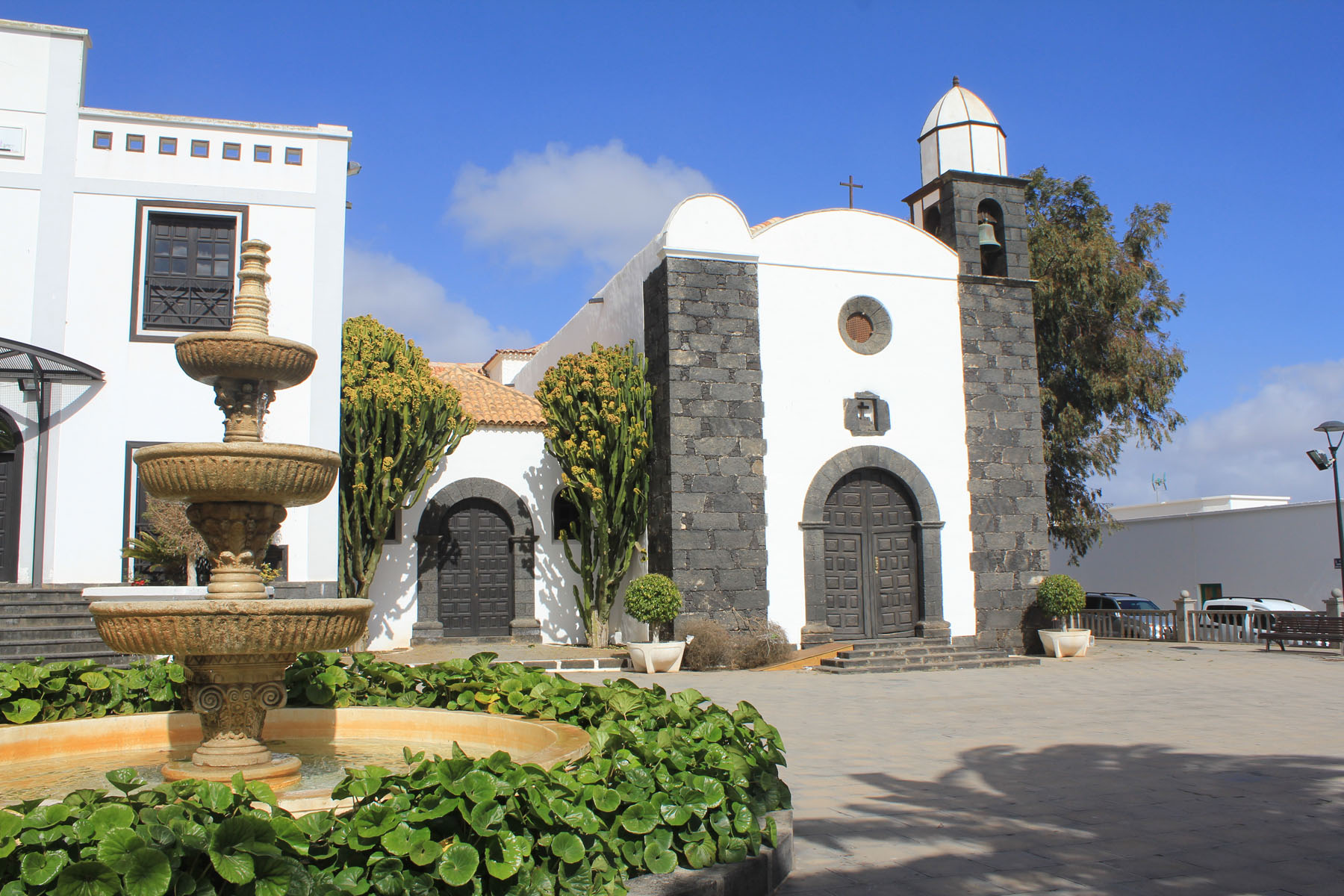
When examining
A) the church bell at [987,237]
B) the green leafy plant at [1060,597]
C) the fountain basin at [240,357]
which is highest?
the church bell at [987,237]

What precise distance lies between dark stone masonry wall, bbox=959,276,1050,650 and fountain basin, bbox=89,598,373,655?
12403 millimetres

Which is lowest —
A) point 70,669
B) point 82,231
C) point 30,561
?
point 70,669

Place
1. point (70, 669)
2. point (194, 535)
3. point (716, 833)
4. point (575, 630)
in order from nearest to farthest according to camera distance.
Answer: point (716, 833) < point (70, 669) < point (194, 535) < point (575, 630)

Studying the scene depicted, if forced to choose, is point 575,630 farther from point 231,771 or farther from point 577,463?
point 231,771

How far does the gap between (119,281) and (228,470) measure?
30.1 ft

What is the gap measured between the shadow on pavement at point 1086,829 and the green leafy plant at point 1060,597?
324 inches

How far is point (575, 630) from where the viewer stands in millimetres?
15609

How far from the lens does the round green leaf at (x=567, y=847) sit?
125 inches

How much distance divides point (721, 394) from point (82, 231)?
8.35 meters

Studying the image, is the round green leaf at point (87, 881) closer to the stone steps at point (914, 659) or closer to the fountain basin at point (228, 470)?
the fountain basin at point (228, 470)

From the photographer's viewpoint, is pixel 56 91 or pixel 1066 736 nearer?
pixel 1066 736

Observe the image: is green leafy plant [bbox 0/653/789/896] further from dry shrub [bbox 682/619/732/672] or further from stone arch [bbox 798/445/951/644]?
stone arch [bbox 798/445/951/644]

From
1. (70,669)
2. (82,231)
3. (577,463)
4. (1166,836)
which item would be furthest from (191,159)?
(1166,836)

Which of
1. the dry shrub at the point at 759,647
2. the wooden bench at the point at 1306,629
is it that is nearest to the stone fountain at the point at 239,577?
the dry shrub at the point at 759,647
